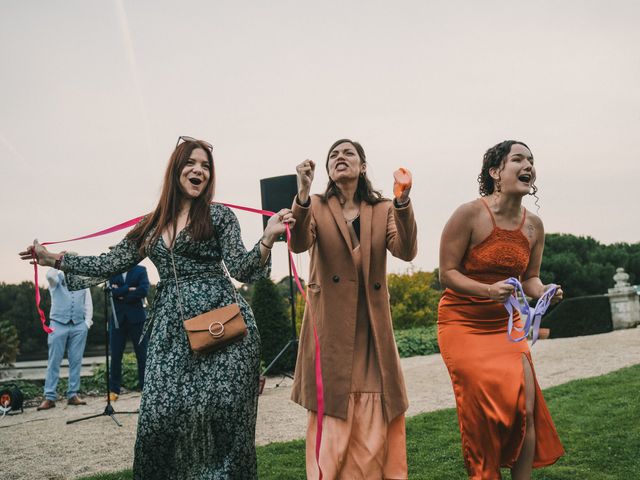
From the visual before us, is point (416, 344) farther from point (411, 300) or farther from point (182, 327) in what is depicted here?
point (182, 327)

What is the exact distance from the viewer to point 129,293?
922 centimetres

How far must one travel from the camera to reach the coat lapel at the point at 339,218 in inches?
137

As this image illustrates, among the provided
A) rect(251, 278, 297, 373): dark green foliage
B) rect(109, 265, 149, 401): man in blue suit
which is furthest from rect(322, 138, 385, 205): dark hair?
rect(251, 278, 297, 373): dark green foliage

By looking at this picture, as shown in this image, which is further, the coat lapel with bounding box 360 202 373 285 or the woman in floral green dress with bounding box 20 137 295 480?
the coat lapel with bounding box 360 202 373 285

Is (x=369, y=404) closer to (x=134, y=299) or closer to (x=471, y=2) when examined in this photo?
(x=471, y=2)

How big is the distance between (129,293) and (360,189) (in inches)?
254

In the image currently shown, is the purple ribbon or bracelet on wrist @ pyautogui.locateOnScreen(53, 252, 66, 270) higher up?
bracelet on wrist @ pyautogui.locateOnScreen(53, 252, 66, 270)

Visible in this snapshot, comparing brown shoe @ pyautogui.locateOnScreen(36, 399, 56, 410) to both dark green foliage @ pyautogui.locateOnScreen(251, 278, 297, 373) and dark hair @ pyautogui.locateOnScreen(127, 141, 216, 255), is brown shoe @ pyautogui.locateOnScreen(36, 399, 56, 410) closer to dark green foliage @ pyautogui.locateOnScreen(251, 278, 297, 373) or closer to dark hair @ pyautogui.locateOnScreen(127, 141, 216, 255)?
dark green foliage @ pyautogui.locateOnScreen(251, 278, 297, 373)

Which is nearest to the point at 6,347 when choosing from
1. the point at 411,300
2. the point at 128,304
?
the point at 128,304

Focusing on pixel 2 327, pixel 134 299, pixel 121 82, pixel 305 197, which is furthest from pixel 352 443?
pixel 2 327

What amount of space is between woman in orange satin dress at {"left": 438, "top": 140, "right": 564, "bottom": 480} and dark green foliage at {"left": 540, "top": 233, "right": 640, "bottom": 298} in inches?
1094

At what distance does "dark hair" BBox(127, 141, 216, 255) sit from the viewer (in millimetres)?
3288

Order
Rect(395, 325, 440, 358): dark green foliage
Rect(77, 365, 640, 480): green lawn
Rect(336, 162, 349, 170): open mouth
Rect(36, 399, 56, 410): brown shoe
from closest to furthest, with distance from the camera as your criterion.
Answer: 1. Rect(336, 162, 349, 170): open mouth
2. Rect(77, 365, 640, 480): green lawn
3. Rect(36, 399, 56, 410): brown shoe
4. Rect(395, 325, 440, 358): dark green foliage

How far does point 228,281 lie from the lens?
10.6 ft
